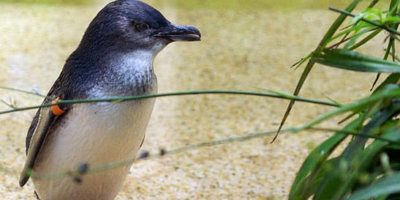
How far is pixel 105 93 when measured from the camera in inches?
58.4

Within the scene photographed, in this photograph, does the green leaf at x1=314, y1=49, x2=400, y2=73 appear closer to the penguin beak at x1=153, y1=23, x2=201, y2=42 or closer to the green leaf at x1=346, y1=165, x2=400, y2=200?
the green leaf at x1=346, y1=165, x2=400, y2=200

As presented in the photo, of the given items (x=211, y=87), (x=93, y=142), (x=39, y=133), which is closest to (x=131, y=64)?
(x=93, y=142)

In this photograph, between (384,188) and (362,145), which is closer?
(384,188)

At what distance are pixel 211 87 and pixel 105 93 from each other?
1680 mm

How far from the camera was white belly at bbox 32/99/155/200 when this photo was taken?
4.89ft

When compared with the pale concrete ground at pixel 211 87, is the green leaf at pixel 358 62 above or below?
above

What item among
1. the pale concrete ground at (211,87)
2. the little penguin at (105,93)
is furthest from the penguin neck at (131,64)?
the pale concrete ground at (211,87)

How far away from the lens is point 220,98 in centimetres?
308

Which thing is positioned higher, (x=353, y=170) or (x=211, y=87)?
(x=353, y=170)

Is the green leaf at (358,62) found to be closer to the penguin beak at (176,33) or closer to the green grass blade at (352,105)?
the green grass blade at (352,105)

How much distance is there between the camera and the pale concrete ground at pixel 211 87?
222cm

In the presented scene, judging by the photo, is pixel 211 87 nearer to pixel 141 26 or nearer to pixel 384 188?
pixel 141 26

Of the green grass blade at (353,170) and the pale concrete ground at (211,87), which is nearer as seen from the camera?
the green grass blade at (353,170)

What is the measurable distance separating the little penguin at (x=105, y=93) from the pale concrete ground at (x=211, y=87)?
0.83ft
